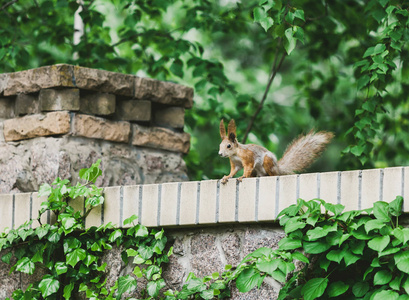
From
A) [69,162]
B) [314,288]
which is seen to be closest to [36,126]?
[69,162]

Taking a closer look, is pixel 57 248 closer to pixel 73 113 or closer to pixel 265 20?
pixel 73 113

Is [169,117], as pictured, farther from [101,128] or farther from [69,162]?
[69,162]

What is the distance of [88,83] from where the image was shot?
349 centimetres

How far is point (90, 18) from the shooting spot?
16.3 ft

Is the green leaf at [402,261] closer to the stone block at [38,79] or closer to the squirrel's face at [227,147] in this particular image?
the squirrel's face at [227,147]

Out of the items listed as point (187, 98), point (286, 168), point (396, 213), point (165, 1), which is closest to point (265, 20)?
point (286, 168)

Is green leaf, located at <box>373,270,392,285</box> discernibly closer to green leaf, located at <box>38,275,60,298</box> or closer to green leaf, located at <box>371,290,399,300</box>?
green leaf, located at <box>371,290,399,300</box>

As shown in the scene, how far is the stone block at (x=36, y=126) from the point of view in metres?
3.44

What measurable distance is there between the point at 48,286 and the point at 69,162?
2.44 feet

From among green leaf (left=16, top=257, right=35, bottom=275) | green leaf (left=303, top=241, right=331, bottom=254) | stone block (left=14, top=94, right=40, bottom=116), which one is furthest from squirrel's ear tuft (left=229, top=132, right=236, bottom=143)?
stone block (left=14, top=94, right=40, bottom=116)

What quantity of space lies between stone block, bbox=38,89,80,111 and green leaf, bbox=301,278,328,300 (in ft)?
5.68

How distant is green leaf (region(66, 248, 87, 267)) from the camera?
282cm

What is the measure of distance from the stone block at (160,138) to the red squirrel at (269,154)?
0.80 metres

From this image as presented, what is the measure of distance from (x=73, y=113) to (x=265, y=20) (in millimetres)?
1147
